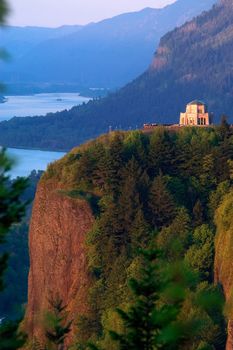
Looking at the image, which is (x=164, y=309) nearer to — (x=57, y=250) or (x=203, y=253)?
(x=203, y=253)

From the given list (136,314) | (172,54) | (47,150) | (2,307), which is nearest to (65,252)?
(2,307)

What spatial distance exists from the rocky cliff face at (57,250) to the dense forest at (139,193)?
0.38 metres

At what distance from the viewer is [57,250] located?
1487 inches

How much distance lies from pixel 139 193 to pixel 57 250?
123 inches

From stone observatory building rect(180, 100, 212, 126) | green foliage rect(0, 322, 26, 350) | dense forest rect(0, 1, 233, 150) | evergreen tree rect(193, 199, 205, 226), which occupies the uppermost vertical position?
dense forest rect(0, 1, 233, 150)

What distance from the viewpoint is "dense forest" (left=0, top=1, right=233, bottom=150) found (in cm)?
15188

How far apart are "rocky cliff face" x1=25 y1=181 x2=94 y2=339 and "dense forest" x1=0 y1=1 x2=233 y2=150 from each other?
4182 inches

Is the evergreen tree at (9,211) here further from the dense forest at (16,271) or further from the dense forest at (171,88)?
the dense forest at (171,88)

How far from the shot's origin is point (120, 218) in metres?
36.2

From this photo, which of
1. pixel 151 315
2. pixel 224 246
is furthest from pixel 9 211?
pixel 224 246

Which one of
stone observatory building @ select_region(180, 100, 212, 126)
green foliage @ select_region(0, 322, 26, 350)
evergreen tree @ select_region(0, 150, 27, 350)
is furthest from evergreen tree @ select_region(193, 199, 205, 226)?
evergreen tree @ select_region(0, 150, 27, 350)

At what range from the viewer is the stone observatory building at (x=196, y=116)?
160 feet

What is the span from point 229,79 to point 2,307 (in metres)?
110

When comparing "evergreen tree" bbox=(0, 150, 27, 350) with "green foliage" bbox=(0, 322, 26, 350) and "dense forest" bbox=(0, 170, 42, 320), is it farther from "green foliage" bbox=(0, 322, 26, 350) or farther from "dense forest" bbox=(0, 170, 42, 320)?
"dense forest" bbox=(0, 170, 42, 320)
